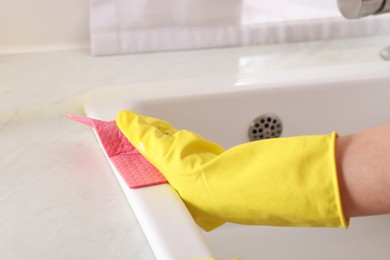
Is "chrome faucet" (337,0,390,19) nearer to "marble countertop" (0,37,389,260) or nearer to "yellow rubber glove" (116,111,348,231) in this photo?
"marble countertop" (0,37,389,260)

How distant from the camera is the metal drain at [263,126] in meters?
0.94

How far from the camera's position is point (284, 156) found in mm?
648

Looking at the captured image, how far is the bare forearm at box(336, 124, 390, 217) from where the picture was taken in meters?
0.63

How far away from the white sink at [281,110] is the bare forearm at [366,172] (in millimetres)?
250

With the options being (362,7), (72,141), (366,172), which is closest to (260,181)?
(366,172)

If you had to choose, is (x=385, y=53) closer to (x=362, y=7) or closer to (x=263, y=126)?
(x=362, y=7)

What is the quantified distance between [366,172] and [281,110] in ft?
1.05

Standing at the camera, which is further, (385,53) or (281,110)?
(385,53)

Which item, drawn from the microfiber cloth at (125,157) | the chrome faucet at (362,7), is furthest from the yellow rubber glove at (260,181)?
the chrome faucet at (362,7)

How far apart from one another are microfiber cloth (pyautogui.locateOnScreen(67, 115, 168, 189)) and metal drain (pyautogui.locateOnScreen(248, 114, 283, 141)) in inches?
9.2

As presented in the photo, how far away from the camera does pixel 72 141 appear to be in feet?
2.54

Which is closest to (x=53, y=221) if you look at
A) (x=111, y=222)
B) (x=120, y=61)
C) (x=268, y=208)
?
(x=111, y=222)

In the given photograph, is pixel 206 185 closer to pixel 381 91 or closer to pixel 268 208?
pixel 268 208

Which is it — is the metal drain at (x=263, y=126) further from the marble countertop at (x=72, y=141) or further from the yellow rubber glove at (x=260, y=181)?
the yellow rubber glove at (x=260, y=181)
